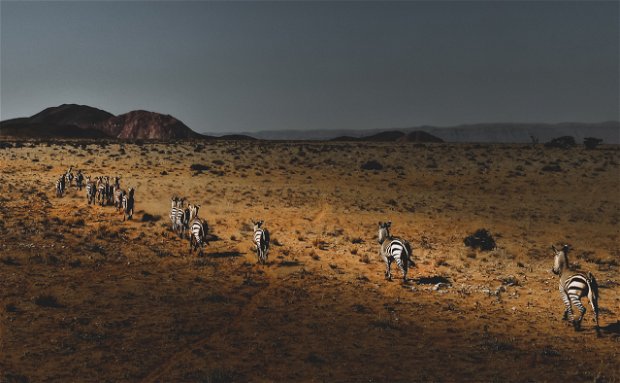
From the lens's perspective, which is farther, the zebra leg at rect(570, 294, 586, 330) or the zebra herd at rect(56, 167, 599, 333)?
the zebra herd at rect(56, 167, 599, 333)

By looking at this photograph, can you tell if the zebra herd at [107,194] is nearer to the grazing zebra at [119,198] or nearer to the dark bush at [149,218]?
the grazing zebra at [119,198]

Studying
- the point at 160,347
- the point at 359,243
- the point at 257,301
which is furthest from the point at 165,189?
the point at 160,347

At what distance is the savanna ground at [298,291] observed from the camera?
11555 millimetres

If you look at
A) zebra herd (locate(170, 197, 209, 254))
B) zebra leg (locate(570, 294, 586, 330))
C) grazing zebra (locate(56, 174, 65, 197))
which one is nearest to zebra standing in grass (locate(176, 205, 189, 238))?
zebra herd (locate(170, 197, 209, 254))

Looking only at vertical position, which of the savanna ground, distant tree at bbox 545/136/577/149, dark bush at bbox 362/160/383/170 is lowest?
the savanna ground

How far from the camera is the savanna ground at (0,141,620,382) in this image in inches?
455

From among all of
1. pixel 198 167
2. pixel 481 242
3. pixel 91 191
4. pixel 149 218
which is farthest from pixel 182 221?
pixel 198 167

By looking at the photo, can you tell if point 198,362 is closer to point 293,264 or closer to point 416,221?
point 293,264

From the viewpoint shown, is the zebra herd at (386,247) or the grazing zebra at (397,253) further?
the grazing zebra at (397,253)

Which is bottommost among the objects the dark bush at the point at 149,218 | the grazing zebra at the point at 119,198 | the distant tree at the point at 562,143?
the dark bush at the point at 149,218

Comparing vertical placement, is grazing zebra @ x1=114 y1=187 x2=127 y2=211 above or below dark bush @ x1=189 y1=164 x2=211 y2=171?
below

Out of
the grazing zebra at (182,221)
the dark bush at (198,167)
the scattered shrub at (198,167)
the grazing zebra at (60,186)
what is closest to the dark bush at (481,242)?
the grazing zebra at (182,221)

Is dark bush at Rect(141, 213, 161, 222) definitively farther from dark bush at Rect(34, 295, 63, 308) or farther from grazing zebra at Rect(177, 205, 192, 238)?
dark bush at Rect(34, 295, 63, 308)

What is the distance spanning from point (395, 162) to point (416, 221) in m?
30.9
